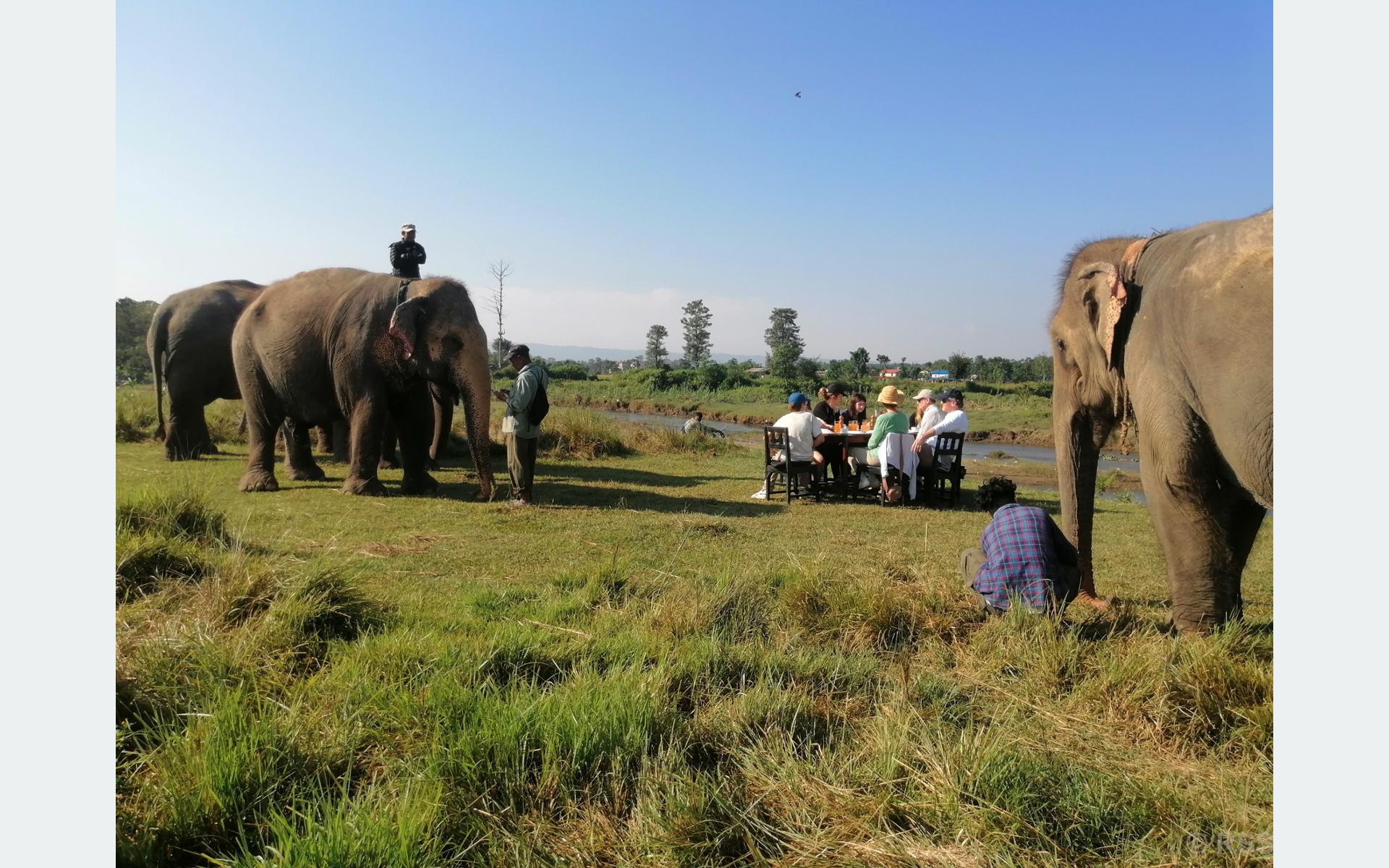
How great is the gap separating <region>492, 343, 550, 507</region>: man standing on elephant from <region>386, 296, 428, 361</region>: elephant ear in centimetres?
121

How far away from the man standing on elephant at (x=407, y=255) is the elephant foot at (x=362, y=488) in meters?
2.94

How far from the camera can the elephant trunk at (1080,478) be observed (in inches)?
229

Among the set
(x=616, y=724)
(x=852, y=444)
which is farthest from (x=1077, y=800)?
(x=852, y=444)

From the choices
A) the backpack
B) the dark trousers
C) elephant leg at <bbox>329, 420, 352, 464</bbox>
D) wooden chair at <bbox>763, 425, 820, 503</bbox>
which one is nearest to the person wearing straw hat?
wooden chair at <bbox>763, 425, 820, 503</bbox>

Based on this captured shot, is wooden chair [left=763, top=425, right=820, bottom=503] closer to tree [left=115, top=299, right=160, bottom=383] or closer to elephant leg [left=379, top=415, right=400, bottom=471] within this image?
elephant leg [left=379, top=415, right=400, bottom=471]

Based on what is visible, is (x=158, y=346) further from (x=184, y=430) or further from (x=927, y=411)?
(x=927, y=411)

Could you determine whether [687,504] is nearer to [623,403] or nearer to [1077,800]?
[1077,800]

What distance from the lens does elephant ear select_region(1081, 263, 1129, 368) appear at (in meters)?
4.98

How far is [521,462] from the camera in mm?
9859

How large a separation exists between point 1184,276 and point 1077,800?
2.93m

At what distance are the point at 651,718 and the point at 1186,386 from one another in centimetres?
335

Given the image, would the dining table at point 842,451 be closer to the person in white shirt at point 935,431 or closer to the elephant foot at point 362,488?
the person in white shirt at point 935,431
